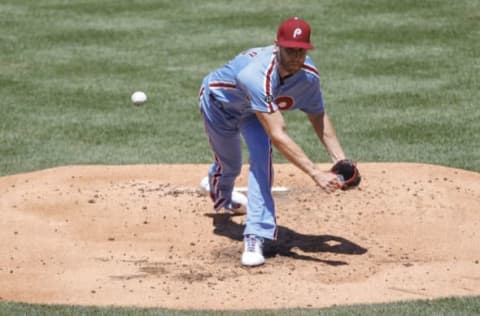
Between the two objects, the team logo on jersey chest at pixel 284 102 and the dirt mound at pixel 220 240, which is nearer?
the dirt mound at pixel 220 240

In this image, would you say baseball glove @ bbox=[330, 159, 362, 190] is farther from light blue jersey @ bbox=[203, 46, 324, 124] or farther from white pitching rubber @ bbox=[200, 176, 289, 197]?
white pitching rubber @ bbox=[200, 176, 289, 197]

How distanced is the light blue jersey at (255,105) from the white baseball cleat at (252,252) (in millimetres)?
58

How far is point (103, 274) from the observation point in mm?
7766

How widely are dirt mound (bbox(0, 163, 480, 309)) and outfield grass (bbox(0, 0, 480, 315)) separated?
3.25 ft

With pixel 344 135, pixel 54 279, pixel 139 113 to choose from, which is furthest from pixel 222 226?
pixel 139 113

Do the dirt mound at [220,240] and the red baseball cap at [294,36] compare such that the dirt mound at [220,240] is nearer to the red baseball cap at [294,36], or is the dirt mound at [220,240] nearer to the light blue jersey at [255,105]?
the light blue jersey at [255,105]

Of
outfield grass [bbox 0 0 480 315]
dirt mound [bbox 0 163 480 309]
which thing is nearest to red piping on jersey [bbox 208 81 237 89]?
dirt mound [bbox 0 163 480 309]

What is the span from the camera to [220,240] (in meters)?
8.62

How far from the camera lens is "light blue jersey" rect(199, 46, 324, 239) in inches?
300

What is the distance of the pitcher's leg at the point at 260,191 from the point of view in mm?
7957

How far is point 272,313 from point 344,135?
5140 millimetres

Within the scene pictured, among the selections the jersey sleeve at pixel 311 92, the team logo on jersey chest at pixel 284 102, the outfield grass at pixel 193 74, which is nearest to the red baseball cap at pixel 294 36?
the jersey sleeve at pixel 311 92

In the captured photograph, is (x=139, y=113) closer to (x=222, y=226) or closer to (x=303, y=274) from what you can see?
(x=222, y=226)

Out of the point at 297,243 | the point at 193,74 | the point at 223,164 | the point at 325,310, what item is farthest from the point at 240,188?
the point at 193,74
